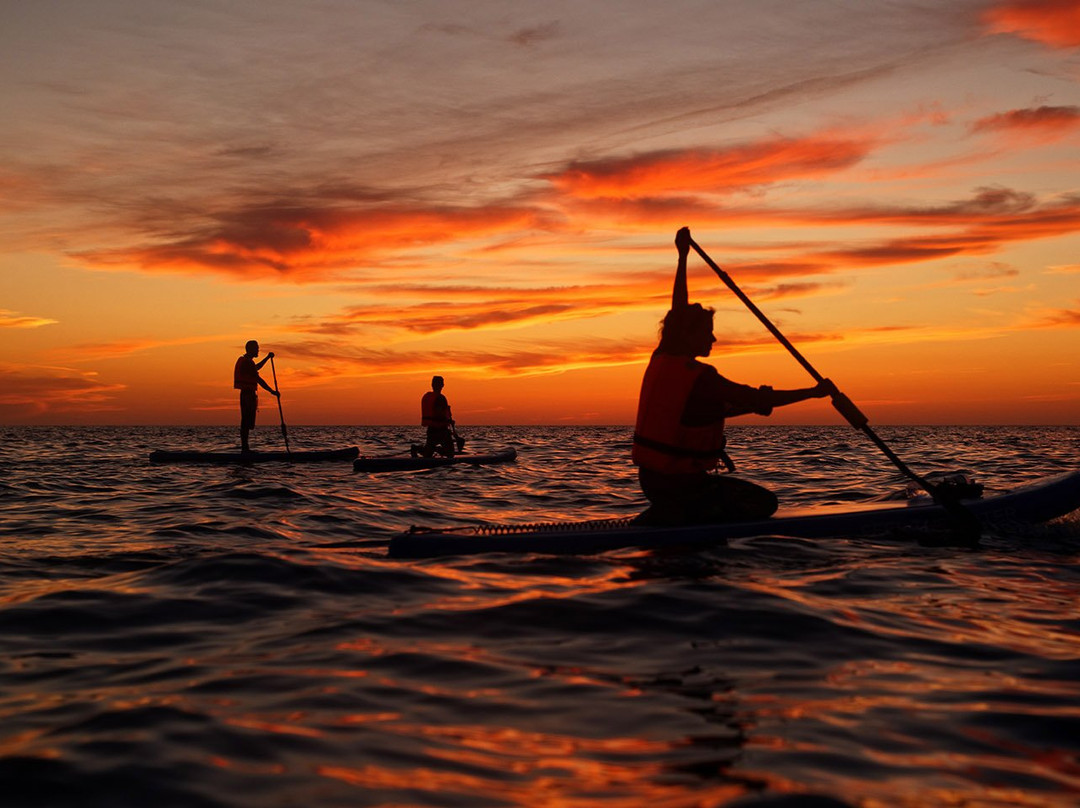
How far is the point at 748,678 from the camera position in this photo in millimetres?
4234

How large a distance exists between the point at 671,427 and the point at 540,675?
3589 millimetres

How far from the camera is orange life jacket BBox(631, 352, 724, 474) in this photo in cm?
731

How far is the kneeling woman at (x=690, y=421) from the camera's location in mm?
7266

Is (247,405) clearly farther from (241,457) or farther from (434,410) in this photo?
(434,410)

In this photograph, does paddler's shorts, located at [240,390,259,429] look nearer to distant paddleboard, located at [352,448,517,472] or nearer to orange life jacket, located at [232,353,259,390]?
orange life jacket, located at [232,353,259,390]

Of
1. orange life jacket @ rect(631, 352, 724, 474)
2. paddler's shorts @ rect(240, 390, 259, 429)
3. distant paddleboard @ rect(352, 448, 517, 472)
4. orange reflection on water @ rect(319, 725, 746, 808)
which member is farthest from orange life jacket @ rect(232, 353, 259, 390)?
orange reflection on water @ rect(319, 725, 746, 808)

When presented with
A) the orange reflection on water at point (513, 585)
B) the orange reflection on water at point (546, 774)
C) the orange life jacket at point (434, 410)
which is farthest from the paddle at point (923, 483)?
the orange life jacket at point (434, 410)

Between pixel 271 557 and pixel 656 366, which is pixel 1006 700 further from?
pixel 271 557

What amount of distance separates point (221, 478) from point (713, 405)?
1281cm

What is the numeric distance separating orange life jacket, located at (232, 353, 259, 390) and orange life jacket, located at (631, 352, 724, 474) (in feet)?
49.0

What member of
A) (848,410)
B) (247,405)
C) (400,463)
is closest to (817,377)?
(848,410)

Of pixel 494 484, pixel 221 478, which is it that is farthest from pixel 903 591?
pixel 221 478

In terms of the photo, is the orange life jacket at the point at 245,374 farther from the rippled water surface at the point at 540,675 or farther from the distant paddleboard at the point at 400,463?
the rippled water surface at the point at 540,675

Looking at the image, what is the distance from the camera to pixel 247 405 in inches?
822
